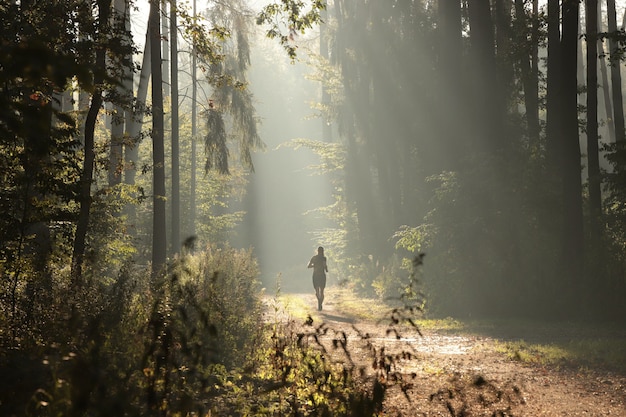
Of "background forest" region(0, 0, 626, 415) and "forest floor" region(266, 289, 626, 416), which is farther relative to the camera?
"forest floor" region(266, 289, 626, 416)

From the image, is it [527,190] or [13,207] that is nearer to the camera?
[13,207]

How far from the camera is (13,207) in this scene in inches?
316

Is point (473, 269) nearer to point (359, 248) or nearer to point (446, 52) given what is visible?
point (446, 52)

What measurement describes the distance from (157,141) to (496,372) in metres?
9.88

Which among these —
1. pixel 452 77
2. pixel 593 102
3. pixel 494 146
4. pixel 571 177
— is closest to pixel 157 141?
pixel 494 146

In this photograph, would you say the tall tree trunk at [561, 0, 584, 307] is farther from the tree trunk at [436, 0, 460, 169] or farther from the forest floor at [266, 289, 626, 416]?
the tree trunk at [436, 0, 460, 169]

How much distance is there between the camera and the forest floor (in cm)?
721

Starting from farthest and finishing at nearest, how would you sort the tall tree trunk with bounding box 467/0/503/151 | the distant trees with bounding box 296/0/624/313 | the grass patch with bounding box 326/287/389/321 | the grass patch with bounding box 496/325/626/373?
the grass patch with bounding box 326/287/389/321
the tall tree trunk with bounding box 467/0/503/151
the distant trees with bounding box 296/0/624/313
the grass patch with bounding box 496/325/626/373

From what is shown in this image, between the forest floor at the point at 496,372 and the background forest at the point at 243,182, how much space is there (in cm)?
115

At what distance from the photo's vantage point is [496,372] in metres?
10.0

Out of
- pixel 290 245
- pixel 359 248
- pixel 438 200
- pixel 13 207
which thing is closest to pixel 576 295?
pixel 438 200

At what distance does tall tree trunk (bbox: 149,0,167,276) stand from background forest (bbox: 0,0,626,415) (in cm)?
7

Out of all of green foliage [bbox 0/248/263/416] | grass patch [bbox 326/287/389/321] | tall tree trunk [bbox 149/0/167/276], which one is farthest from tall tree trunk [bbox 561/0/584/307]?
tall tree trunk [bbox 149/0/167/276]

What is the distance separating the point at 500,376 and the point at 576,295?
833 centimetres
